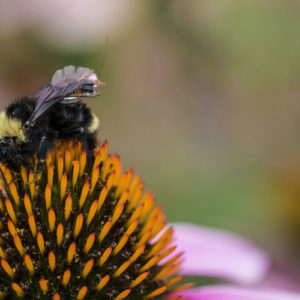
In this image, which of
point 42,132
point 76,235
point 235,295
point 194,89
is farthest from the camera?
point 194,89

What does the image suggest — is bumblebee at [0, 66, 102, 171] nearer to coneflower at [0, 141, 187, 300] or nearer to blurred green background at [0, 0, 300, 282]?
coneflower at [0, 141, 187, 300]

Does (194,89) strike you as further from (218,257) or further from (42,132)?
A: (42,132)

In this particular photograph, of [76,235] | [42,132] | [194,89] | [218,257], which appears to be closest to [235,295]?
[218,257]

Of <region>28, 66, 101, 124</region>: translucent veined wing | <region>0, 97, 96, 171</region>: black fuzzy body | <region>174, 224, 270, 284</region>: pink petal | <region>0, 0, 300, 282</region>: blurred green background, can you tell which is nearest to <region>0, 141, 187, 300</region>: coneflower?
<region>0, 97, 96, 171</region>: black fuzzy body

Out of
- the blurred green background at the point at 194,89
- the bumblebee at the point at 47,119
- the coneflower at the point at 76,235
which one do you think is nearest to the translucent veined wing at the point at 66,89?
the bumblebee at the point at 47,119

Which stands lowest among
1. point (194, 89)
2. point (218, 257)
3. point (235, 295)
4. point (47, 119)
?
point (235, 295)

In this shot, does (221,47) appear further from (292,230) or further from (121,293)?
(121,293)
